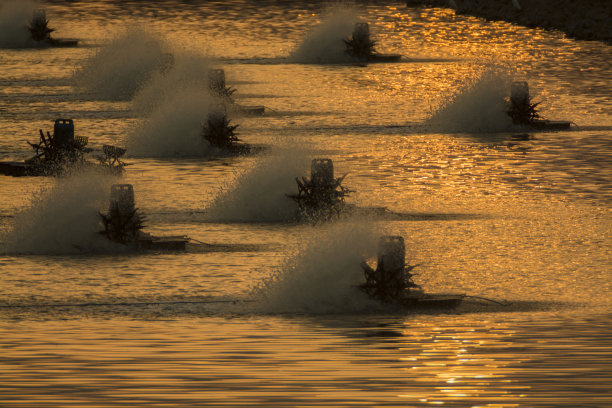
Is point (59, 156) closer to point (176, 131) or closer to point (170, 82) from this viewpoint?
point (176, 131)

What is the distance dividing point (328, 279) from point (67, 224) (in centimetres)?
362

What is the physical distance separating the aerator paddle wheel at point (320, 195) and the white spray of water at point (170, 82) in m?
10.7

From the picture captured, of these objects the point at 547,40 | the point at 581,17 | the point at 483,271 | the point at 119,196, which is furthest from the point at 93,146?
the point at 581,17

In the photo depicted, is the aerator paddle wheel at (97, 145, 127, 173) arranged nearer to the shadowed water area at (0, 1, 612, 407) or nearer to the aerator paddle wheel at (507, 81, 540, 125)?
the shadowed water area at (0, 1, 612, 407)

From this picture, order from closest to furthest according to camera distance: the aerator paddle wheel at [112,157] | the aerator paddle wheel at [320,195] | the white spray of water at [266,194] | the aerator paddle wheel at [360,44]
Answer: the aerator paddle wheel at [320,195] → the white spray of water at [266,194] → the aerator paddle wheel at [112,157] → the aerator paddle wheel at [360,44]

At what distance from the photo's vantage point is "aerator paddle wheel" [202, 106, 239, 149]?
22.3 m

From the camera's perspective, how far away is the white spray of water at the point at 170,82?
28.0 metres

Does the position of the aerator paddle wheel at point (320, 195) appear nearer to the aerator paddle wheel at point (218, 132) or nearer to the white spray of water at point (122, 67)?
the aerator paddle wheel at point (218, 132)

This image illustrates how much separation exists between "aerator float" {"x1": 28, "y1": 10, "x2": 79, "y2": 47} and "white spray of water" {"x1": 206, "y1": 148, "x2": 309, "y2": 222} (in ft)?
84.6

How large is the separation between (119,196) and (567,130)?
11379 mm

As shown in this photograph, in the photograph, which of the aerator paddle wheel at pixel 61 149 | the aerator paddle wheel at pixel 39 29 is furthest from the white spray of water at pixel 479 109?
the aerator paddle wheel at pixel 39 29

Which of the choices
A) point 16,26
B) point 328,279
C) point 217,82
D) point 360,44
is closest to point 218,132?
point 217,82

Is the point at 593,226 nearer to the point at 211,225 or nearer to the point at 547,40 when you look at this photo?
the point at 211,225

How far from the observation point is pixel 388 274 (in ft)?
39.2
